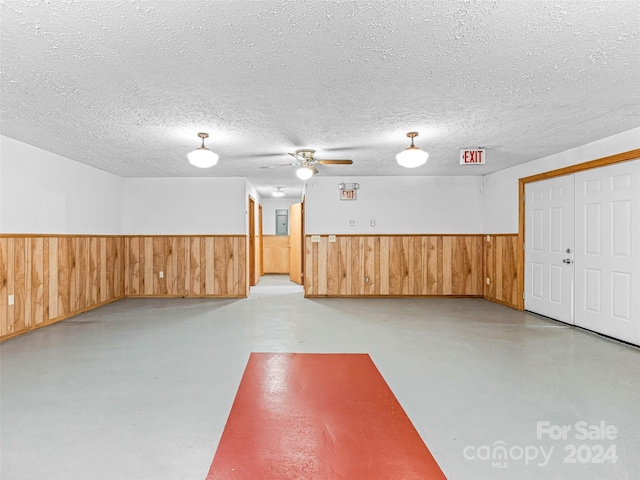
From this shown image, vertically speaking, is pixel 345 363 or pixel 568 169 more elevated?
pixel 568 169

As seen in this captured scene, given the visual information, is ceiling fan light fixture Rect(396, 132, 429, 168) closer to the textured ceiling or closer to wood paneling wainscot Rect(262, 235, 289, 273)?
the textured ceiling

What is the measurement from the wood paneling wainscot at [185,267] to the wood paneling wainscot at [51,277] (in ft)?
1.34

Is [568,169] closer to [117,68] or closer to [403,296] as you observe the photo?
[403,296]

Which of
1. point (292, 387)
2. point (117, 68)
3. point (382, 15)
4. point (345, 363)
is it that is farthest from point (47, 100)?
point (345, 363)

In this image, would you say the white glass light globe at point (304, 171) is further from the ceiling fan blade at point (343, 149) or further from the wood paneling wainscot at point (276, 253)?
the wood paneling wainscot at point (276, 253)

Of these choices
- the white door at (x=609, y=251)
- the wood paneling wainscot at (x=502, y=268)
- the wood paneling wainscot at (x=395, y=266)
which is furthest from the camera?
the wood paneling wainscot at (x=395, y=266)

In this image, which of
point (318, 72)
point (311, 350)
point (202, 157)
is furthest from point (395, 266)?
point (318, 72)

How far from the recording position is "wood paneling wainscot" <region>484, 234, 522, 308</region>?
5391 millimetres

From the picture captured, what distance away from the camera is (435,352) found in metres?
3.33

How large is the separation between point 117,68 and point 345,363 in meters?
2.83

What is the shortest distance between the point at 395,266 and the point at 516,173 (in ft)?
8.22

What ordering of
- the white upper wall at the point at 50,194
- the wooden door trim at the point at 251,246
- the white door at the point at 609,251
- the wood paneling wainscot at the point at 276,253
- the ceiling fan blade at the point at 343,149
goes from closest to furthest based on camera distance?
the white door at the point at 609,251 < the white upper wall at the point at 50,194 < the ceiling fan blade at the point at 343,149 < the wooden door trim at the point at 251,246 < the wood paneling wainscot at the point at 276,253

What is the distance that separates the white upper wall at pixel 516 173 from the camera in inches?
144

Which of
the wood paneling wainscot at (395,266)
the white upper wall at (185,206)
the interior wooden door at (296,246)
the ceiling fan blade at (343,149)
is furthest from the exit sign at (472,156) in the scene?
the interior wooden door at (296,246)
